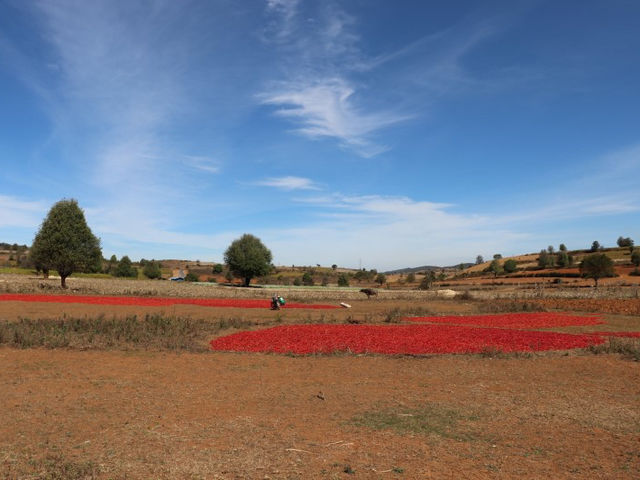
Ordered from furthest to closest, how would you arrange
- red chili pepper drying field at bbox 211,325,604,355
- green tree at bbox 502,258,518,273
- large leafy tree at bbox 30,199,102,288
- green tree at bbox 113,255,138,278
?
green tree at bbox 502,258,518,273
green tree at bbox 113,255,138,278
large leafy tree at bbox 30,199,102,288
red chili pepper drying field at bbox 211,325,604,355

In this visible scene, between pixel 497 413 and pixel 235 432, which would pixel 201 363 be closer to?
pixel 235 432

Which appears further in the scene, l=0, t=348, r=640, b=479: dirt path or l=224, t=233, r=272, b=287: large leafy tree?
l=224, t=233, r=272, b=287: large leafy tree

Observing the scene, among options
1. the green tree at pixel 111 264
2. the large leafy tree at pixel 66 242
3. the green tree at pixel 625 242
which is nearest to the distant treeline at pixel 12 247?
the green tree at pixel 111 264

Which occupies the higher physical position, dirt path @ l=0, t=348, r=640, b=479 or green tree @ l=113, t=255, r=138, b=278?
green tree @ l=113, t=255, r=138, b=278

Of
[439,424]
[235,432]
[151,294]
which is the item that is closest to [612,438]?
[439,424]

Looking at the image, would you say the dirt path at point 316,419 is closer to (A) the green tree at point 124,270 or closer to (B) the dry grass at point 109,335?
(B) the dry grass at point 109,335

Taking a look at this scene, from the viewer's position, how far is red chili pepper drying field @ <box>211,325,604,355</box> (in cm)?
1606

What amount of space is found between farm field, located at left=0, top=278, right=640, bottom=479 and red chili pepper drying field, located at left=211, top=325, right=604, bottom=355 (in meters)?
0.70

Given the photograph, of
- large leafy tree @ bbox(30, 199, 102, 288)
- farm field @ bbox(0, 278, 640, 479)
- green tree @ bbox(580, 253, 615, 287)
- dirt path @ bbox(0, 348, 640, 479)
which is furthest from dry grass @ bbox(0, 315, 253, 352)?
green tree @ bbox(580, 253, 615, 287)

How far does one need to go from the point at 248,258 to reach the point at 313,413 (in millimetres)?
73885

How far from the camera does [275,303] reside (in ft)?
109

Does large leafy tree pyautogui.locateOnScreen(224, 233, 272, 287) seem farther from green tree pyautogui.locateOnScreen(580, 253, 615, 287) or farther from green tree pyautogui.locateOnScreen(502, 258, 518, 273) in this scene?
green tree pyautogui.locateOnScreen(502, 258, 518, 273)

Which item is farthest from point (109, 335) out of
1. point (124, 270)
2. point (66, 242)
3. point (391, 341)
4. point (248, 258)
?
point (124, 270)

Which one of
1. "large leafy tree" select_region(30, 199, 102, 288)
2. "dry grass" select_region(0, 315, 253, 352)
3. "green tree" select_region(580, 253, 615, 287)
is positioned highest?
"large leafy tree" select_region(30, 199, 102, 288)
